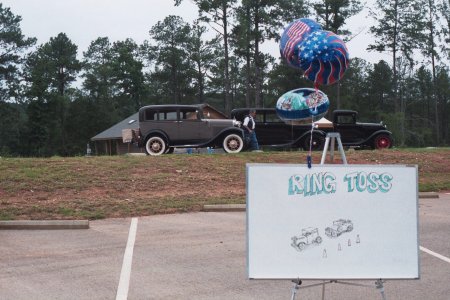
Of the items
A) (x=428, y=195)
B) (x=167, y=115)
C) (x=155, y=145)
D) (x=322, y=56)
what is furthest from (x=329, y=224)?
(x=167, y=115)

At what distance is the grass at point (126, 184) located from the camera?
1097 cm

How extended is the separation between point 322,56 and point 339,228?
128 inches

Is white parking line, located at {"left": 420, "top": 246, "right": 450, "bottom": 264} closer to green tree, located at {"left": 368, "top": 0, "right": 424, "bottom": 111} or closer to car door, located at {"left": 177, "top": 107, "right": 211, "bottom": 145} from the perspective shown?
car door, located at {"left": 177, "top": 107, "right": 211, "bottom": 145}

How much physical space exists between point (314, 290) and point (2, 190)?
8.13 metres

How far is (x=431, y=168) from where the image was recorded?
682 inches

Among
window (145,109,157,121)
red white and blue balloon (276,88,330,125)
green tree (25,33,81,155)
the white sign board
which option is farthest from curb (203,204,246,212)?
green tree (25,33,81,155)

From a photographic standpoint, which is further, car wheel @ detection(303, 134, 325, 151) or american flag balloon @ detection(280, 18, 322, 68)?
car wheel @ detection(303, 134, 325, 151)

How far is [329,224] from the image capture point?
15.3 ft

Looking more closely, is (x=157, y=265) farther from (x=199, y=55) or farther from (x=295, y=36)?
(x=199, y=55)

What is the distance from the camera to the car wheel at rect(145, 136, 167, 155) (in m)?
18.6

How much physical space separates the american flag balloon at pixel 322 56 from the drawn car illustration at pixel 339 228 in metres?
3.16

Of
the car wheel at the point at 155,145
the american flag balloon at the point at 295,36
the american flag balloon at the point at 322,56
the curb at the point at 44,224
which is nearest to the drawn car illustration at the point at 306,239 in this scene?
the american flag balloon at the point at 322,56

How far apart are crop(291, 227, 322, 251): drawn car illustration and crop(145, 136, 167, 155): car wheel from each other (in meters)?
14.2

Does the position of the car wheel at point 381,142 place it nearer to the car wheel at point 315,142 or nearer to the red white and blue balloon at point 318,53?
the car wheel at point 315,142
